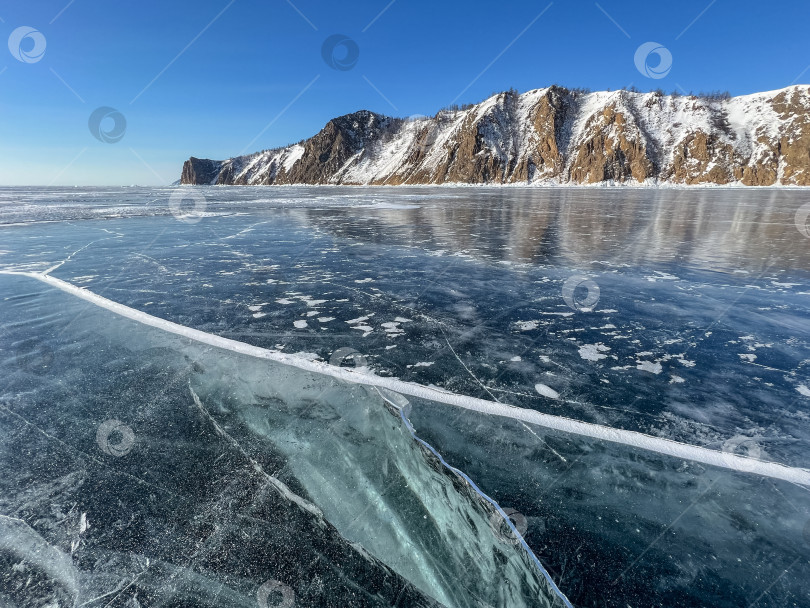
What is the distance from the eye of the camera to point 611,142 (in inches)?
3797

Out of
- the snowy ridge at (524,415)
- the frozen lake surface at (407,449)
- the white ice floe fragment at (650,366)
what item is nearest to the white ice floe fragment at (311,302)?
the frozen lake surface at (407,449)

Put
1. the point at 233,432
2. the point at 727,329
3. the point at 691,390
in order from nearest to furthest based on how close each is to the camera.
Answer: the point at 233,432 < the point at 691,390 < the point at 727,329

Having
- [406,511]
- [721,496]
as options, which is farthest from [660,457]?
[406,511]

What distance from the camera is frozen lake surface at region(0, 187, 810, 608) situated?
198 centimetres

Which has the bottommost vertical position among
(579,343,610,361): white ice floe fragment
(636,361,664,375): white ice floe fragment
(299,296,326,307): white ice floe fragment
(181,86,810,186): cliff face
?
(636,361,664,375): white ice floe fragment

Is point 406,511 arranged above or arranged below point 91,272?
below

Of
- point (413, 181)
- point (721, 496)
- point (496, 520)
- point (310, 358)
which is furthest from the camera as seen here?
point (413, 181)

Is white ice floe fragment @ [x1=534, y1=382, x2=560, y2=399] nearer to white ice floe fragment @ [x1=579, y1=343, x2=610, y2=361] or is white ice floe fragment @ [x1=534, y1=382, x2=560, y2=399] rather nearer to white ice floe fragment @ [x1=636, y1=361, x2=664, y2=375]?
white ice floe fragment @ [x1=579, y1=343, x2=610, y2=361]

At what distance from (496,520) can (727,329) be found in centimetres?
464

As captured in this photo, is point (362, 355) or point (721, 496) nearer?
point (721, 496)

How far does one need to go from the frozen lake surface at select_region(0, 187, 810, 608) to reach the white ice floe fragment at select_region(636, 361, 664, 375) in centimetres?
4

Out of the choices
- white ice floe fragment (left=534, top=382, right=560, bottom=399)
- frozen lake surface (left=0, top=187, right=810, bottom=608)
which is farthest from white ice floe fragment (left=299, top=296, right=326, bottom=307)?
white ice floe fragment (left=534, top=382, right=560, bottom=399)

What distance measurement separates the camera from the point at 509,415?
320 centimetres

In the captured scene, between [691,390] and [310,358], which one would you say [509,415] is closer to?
[691,390]
